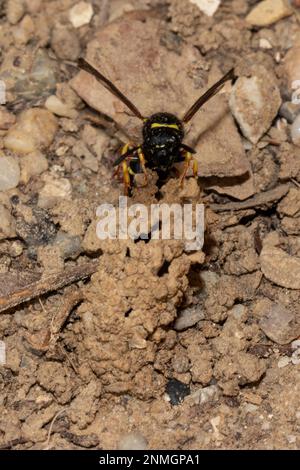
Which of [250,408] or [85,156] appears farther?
[85,156]

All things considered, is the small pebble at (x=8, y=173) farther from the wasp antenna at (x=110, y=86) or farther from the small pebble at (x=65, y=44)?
the small pebble at (x=65, y=44)

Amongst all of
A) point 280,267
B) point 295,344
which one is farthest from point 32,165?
point 295,344

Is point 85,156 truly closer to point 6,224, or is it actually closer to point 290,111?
point 6,224

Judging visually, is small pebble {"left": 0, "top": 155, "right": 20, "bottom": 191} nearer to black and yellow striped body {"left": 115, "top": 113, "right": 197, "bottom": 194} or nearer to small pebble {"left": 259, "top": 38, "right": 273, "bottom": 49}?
black and yellow striped body {"left": 115, "top": 113, "right": 197, "bottom": 194}

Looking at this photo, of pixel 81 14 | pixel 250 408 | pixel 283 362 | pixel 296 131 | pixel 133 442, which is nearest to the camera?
pixel 133 442

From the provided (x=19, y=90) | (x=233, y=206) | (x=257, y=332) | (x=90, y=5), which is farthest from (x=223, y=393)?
(x=90, y=5)

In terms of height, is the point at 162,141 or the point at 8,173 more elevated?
the point at 162,141

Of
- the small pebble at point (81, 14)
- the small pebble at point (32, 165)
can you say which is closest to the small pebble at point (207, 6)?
the small pebble at point (81, 14)

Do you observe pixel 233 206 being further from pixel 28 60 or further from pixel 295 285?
pixel 28 60

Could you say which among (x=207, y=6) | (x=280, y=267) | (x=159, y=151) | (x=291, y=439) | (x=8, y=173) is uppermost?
(x=207, y=6)
